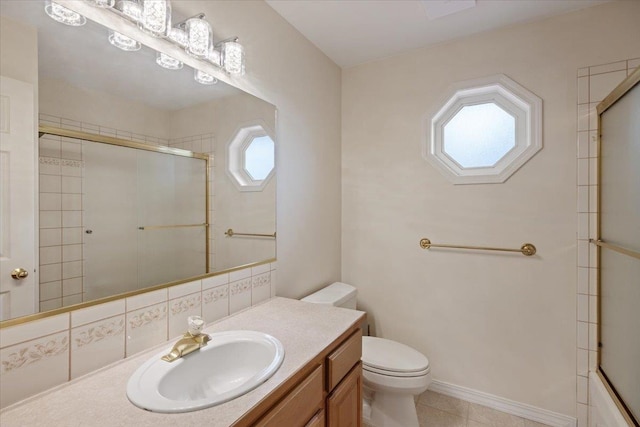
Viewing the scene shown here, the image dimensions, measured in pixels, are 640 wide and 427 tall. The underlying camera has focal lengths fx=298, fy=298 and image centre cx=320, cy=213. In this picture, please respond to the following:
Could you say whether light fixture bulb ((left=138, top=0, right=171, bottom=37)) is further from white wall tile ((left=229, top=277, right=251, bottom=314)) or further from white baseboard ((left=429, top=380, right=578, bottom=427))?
white baseboard ((left=429, top=380, right=578, bottom=427))

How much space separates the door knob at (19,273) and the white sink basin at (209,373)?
40cm

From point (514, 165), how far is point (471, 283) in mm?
815

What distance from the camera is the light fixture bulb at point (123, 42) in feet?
3.28

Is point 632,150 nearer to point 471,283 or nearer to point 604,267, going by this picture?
point 604,267

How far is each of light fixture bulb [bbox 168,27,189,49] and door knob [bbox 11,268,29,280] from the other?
0.93m

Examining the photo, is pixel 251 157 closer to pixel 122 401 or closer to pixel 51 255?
pixel 51 255

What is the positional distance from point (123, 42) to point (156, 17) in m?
0.15

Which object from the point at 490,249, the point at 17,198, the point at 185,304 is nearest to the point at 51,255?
the point at 17,198

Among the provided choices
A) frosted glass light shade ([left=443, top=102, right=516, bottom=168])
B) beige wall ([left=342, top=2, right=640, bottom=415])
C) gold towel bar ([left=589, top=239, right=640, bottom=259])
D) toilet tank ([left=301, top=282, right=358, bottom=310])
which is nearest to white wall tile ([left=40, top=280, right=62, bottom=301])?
toilet tank ([left=301, top=282, right=358, bottom=310])

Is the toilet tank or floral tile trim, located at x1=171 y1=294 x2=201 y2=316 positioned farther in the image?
the toilet tank

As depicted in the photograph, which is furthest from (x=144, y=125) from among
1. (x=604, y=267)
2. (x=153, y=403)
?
(x=604, y=267)

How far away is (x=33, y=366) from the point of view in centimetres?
79

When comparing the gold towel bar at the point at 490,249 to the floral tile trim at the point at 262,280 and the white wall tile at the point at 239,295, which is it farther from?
the white wall tile at the point at 239,295

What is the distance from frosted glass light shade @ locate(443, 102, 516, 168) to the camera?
6.45ft
